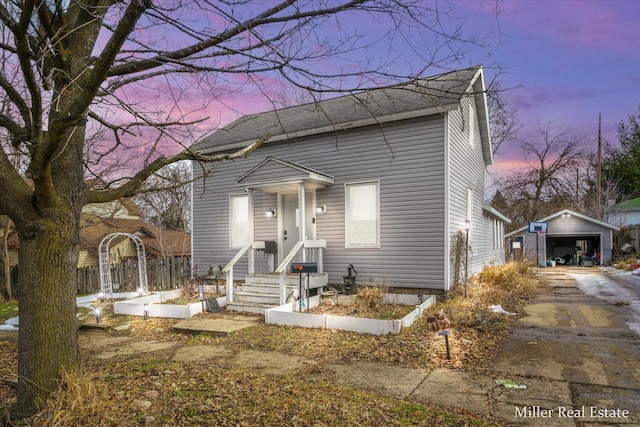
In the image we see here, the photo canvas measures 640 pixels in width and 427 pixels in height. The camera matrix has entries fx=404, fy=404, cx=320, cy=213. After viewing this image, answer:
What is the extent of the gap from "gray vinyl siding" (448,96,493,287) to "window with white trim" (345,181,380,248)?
1.79 metres

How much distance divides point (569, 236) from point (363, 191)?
22421 mm

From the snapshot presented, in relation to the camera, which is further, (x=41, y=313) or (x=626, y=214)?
(x=626, y=214)

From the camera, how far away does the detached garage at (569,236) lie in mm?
24094

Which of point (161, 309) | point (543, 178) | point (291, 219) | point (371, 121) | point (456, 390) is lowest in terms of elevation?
point (161, 309)

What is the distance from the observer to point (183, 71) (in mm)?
3963

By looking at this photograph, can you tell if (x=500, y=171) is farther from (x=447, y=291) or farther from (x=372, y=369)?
(x=372, y=369)

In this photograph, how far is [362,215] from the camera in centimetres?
1029

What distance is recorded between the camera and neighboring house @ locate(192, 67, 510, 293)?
9328 mm

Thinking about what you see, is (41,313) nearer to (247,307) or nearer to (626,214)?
(247,307)

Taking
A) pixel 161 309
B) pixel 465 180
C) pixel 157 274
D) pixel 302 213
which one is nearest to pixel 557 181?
pixel 465 180

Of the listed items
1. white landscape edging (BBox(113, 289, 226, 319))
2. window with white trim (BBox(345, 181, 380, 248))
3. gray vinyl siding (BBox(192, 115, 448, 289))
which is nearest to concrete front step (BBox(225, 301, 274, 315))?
white landscape edging (BBox(113, 289, 226, 319))

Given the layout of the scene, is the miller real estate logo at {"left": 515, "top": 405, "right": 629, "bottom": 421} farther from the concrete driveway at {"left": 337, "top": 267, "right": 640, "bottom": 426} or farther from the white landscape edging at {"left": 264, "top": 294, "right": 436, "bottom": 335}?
the white landscape edging at {"left": 264, "top": 294, "right": 436, "bottom": 335}

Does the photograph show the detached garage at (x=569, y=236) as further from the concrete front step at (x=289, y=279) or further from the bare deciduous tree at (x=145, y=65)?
the bare deciduous tree at (x=145, y=65)

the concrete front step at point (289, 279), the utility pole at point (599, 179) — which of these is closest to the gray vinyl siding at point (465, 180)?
the concrete front step at point (289, 279)
